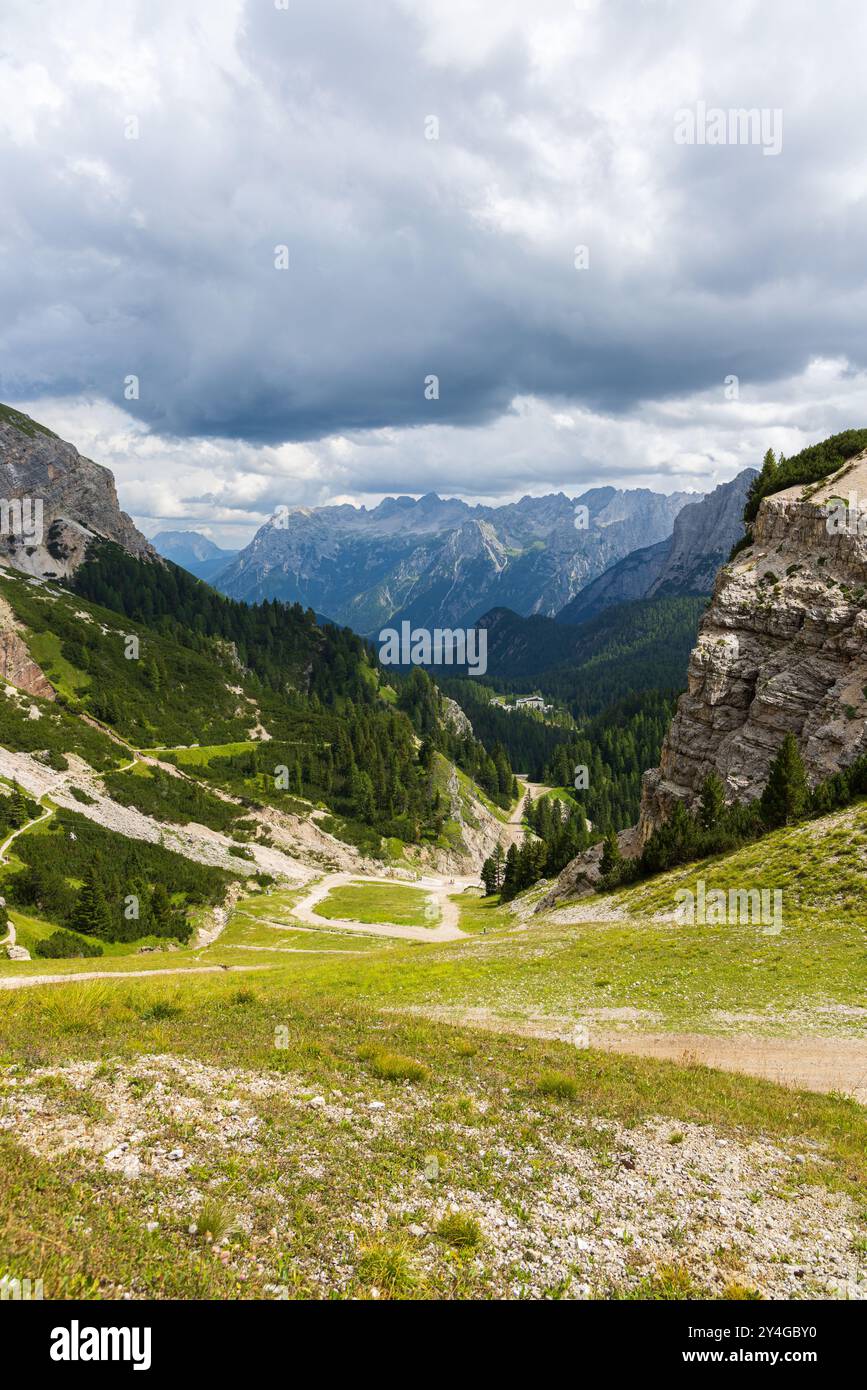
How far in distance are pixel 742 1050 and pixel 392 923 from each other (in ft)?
224

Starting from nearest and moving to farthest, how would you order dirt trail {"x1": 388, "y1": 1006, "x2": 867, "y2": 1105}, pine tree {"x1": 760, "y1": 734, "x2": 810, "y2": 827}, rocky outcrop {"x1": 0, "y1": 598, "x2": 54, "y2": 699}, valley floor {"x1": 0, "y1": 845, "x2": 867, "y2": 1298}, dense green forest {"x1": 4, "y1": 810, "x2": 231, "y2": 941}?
valley floor {"x1": 0, "y1": 845, "x2": 867, "y2": 1298} → dirt trail {"x1": 388, "y1": 1006, "x2": 867, "y2": 1105} → pine tree {"x1": 760, "y1": 734, "x2": 810, "y2": 827} → dense green forest {"x1": 4, "y1": 810, "x2": 231, "y2": 941} → rocky outcrop {"x1": 0, "y1": 598, "x2": 54, "y2": 699}

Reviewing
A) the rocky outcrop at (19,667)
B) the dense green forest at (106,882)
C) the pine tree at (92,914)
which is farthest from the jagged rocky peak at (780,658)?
the rocky outcrop at (19,667)

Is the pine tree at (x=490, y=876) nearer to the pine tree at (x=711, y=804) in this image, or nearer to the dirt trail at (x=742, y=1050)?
the pine tree at (x=711, y=804)

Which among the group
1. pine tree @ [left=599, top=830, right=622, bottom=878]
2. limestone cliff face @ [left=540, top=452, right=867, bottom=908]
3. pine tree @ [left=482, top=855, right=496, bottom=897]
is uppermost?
limestone cliff face @ [left=540, top=452, right=867, bottom=908]

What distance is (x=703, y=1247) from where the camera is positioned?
966cm

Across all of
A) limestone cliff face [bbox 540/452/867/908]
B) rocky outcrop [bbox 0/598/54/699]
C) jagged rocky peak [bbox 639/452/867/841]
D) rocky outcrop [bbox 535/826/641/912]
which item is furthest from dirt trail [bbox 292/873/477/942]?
rocky outcrop [bbox 0/598/54/699]

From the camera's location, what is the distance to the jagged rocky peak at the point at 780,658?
183 feet

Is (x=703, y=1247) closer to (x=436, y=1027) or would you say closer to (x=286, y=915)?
(x=436, y=1027)

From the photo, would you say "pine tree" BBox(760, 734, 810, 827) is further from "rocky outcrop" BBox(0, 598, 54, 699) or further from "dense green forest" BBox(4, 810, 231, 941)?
"rocky outcrop" BBox(0, 598, 54, 699)

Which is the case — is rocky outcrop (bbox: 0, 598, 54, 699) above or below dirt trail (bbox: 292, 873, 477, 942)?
above

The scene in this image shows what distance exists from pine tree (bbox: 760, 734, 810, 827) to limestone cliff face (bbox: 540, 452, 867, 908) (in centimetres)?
690

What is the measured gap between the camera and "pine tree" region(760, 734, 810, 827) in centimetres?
4669

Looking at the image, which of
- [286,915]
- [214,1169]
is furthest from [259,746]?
[214,1169]

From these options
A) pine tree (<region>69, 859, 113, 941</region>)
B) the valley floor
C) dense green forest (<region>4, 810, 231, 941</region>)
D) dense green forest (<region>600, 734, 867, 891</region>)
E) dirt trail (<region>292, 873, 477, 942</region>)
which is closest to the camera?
the valley floor
